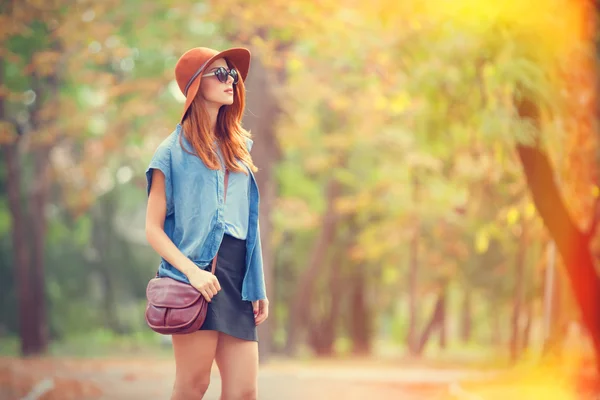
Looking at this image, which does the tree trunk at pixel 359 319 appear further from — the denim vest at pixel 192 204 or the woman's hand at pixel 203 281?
the woman's hand at pixel 203 281

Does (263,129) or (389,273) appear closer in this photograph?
(263,129)

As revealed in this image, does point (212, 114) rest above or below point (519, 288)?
above

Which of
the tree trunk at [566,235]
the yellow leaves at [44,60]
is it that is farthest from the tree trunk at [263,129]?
the tree trunk at [566,235]

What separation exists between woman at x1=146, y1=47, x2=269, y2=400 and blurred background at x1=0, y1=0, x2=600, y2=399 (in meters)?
5.47

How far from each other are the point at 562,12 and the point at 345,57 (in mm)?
6952

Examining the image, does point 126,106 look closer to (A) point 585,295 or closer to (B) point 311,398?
(B) point 311,398

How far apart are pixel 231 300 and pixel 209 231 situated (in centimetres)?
36

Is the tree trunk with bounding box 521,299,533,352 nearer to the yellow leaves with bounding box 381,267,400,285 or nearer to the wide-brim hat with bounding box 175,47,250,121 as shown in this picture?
the yellow leaves with bounding box 381,267,400,285

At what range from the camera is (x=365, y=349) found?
3234 centimetres

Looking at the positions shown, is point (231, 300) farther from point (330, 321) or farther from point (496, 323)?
point (496, 323)

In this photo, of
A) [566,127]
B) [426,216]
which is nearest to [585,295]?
[566,127]

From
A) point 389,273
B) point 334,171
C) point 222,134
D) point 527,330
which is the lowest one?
point 527,330

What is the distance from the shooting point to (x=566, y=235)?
10.7m

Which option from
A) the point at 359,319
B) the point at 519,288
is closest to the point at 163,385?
the point at 519,288
